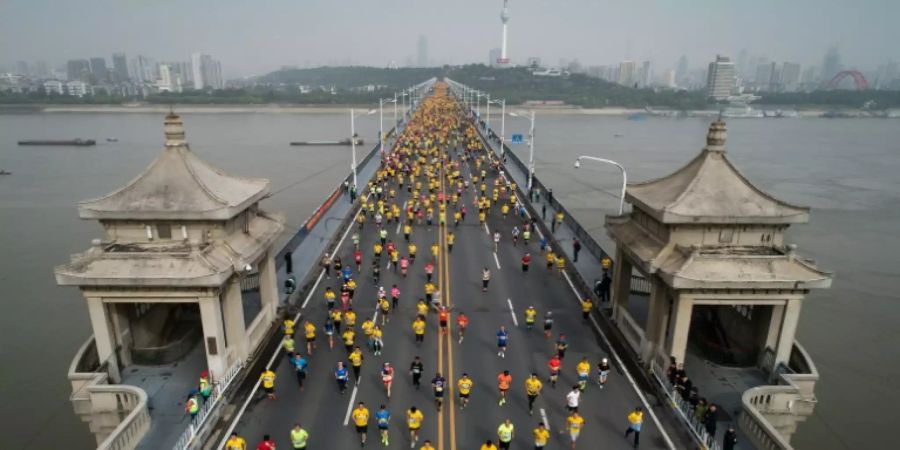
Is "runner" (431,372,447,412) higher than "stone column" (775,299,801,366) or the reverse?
the reverse

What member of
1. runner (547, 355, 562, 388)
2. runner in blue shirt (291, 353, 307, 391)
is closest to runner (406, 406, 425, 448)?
runner in blue shirt (291, 353, 307, 391)

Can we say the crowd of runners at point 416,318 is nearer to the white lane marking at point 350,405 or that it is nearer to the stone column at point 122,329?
the white lane marking at point 350,405

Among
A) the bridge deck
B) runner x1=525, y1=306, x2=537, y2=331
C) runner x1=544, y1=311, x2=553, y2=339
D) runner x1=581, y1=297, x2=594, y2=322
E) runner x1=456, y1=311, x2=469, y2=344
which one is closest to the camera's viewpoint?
A: the bridge deck

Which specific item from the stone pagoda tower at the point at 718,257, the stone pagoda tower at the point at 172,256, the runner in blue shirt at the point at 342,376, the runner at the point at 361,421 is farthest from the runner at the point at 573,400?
the stone pagoda tower at the point at 172,256

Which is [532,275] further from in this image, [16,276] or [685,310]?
[16,276]

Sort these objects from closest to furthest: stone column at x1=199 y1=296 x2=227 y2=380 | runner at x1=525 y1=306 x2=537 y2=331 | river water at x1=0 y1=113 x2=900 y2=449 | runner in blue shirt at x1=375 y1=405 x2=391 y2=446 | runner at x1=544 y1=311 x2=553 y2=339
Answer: runner in blue shirt at x1=375 y1=405 x2=391 y2=446
stone column at x1=199 y1=296 x2=227 y2=380
runner at x1=544 y1=311 x2=553 y2=339
runner at x1=525 y1=306 x2=537 y2=331
river water at x1=0 y1=113 x2=900 y2=449

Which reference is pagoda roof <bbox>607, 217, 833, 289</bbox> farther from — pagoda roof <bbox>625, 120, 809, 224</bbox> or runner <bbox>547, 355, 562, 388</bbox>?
runner <bbox>547, 355, 562, 388</bbox>

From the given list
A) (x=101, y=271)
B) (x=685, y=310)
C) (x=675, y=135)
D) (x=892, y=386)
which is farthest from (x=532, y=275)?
(x=675, y=135)
